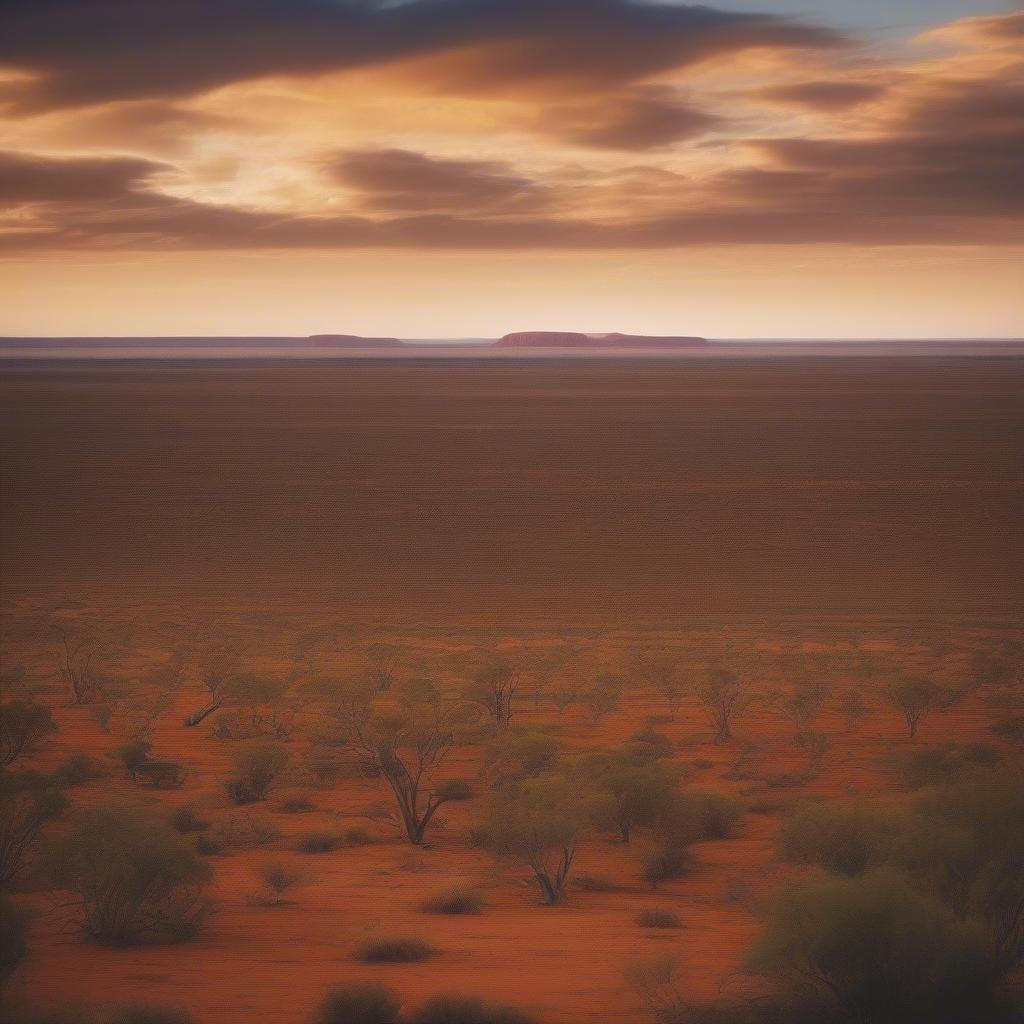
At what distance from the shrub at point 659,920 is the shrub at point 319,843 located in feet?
12.5

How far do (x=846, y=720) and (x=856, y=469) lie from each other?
3671 centimetres

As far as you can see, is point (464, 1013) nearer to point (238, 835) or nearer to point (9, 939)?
point (9, 939)

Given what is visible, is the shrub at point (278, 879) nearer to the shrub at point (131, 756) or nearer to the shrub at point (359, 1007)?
the shrub at point (359, 1007)

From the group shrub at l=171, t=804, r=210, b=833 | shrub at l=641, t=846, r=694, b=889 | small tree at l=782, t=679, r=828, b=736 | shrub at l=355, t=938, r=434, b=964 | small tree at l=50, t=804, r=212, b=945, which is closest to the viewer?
shrub at l=355, t=938, r=434, b=964

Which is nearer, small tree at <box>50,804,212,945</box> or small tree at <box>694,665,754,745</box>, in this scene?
small tree at <box>50,804,212,945</box>

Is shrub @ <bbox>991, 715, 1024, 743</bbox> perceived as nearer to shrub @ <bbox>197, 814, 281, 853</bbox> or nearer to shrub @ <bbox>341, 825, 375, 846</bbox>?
shrub @ <bbox>341, 825, 375, 846</bbox>

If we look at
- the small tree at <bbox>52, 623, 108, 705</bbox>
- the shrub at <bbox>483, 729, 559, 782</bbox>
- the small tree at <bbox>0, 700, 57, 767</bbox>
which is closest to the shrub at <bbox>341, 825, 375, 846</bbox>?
the shrub at <bbox>483, 729, 559, 782</bbox>

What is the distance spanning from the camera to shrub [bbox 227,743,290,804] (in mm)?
14750

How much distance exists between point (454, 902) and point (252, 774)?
4559 millimetres

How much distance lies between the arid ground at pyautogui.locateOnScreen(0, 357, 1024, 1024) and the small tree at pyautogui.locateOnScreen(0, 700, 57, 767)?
0.86 feet

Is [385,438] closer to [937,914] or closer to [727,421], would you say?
[727,421]

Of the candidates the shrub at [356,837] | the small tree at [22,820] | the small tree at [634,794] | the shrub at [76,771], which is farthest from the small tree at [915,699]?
the small tree at [22,820]

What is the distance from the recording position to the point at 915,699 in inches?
692

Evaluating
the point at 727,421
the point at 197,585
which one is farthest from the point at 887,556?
the point at 727,421
